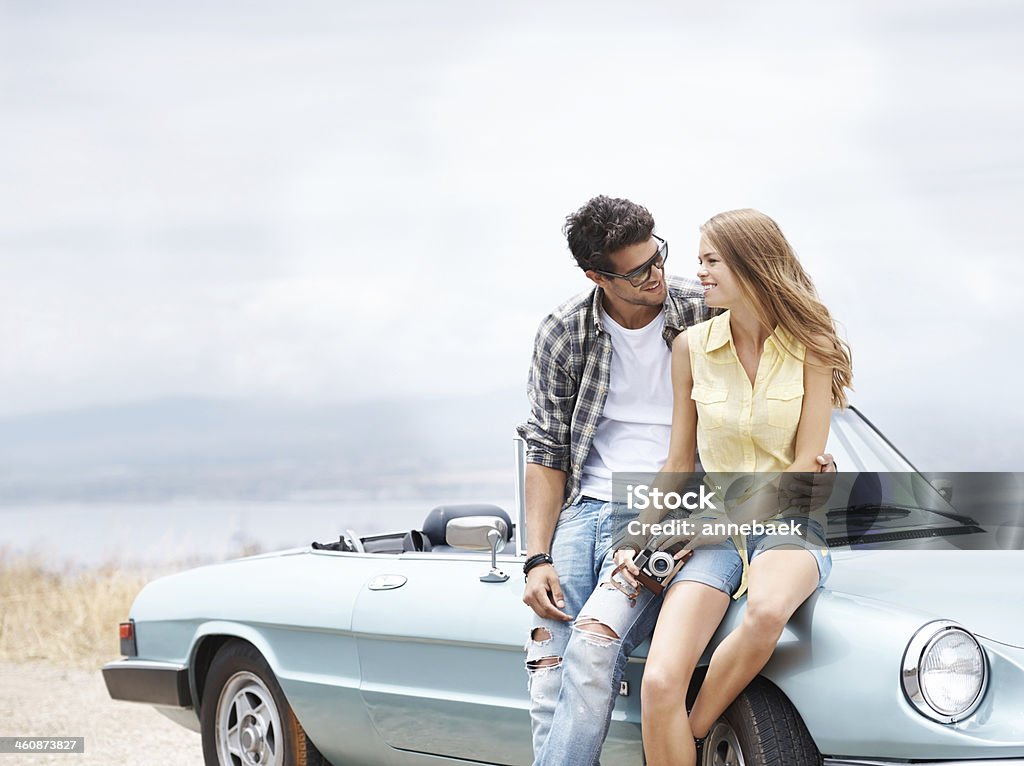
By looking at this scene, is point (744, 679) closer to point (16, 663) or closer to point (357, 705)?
point (357, 705)

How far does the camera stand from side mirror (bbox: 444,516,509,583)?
4.55 meters

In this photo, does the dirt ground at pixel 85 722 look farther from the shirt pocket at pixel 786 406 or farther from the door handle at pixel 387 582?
the shirt pocket at pixel 786 406

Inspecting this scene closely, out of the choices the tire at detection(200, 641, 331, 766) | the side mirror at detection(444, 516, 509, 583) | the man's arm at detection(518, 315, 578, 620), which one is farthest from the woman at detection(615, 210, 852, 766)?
the tire at detection(200, 641, 331, 766)

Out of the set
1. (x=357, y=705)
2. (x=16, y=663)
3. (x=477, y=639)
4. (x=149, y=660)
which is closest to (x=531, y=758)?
(x=477, y=639)

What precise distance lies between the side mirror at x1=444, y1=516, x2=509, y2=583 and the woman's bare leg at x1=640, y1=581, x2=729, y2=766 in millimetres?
1010

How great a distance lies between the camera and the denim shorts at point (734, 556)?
3676 millimetres

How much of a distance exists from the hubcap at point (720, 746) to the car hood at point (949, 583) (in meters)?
0.47

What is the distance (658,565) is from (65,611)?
9.70 metres

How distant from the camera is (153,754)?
25.6 ft

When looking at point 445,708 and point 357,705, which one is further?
point 357,705

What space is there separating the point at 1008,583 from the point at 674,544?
89 cm

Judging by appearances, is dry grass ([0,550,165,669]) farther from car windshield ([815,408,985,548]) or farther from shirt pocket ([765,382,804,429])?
shirt pocket ([765,382,804,429])

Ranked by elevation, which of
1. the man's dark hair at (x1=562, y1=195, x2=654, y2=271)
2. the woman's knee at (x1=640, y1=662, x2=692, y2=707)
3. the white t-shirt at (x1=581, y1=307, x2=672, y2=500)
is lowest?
the woman's knee at (x1=640, y1=662, x2=692, y2=707)

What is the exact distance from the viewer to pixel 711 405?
12.5 ft
